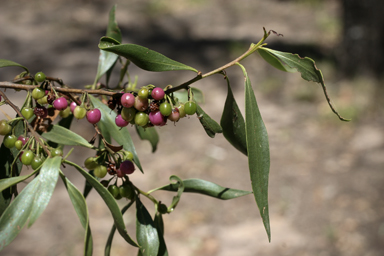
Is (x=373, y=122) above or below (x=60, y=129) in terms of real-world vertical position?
below

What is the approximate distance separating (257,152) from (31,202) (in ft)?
1.43

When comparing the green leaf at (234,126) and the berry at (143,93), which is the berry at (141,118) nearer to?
the berry at (143,93)

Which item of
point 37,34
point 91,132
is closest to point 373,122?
point 91,132

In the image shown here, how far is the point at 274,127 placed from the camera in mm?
4125

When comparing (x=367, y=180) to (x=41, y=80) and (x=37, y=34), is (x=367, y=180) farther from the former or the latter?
(x=37, y=34)

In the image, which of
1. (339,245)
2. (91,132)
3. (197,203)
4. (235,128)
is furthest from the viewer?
(91,132)

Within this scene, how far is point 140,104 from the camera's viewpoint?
771 mm

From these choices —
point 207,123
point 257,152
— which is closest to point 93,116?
point 207,123

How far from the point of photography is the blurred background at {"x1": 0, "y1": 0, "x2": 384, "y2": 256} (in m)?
3.08

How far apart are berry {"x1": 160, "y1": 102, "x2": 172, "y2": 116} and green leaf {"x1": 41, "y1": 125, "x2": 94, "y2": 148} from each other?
0.64 feet

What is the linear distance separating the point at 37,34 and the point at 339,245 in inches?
194

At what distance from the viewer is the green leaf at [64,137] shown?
2.85 ft

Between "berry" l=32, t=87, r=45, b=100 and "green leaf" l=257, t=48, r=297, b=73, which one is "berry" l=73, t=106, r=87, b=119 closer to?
"berry" l=32, t=87, r=45, b=100

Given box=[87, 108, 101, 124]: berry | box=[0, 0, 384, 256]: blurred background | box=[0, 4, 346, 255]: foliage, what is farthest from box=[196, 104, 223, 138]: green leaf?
box=[0, 0, 384, 256]: blurred background
